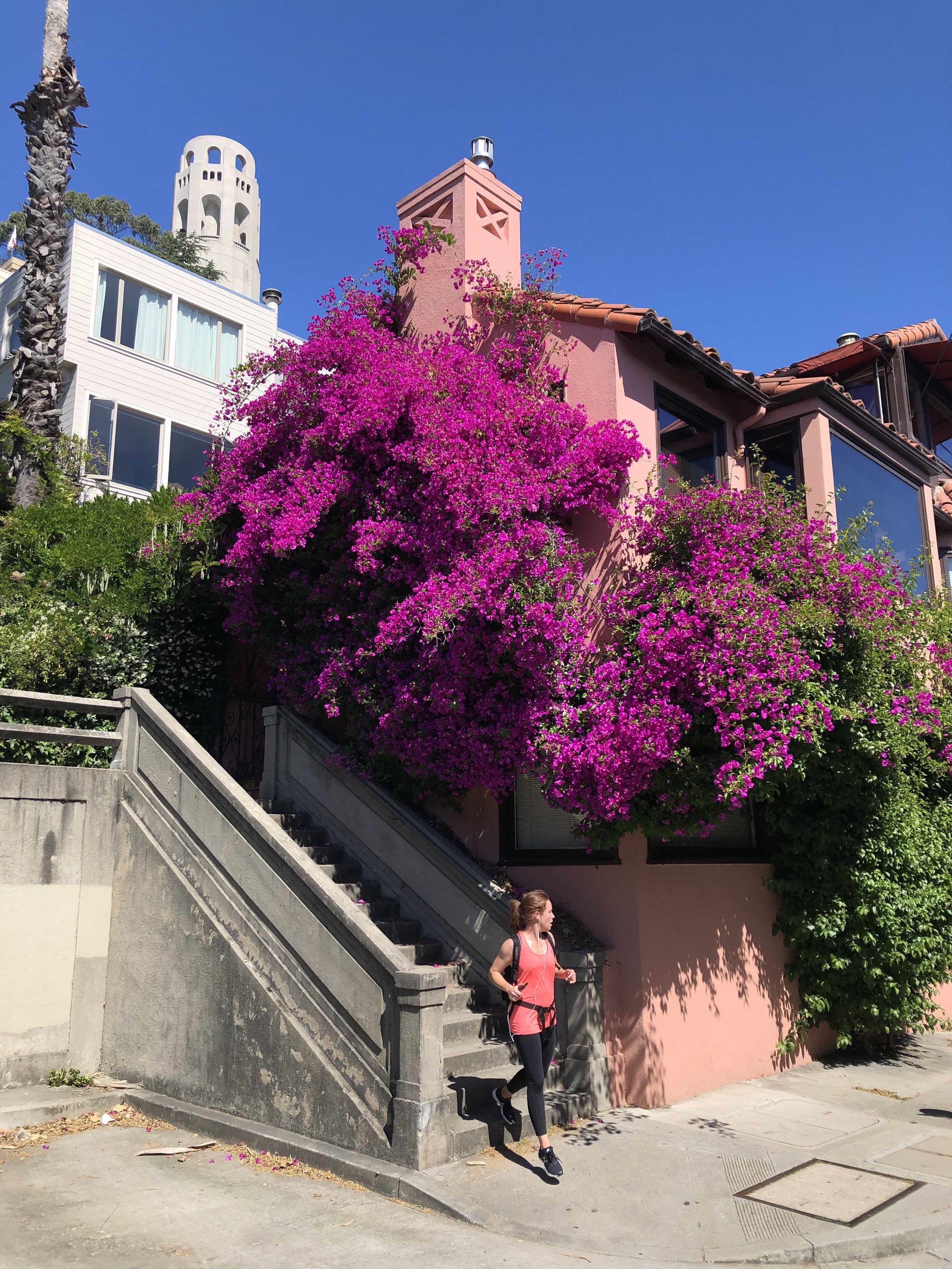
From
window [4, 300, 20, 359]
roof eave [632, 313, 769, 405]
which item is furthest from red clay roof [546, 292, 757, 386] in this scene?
window [4, 300, 20, 359]

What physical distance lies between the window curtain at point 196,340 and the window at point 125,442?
2.00 m

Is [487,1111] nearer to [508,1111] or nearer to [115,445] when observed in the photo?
[508,1111]

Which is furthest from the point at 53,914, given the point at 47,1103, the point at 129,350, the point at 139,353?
the point at 139,353

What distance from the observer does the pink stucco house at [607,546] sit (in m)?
8.07

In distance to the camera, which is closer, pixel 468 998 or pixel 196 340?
pixel 468 998

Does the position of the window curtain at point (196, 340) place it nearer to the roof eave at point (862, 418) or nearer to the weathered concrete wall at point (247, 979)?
the weathered concrete wall at point (247, 979)

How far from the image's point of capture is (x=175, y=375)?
20.5 metres

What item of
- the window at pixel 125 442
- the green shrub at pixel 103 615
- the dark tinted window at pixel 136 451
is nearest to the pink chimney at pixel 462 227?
the green shrub at pixel 103 615

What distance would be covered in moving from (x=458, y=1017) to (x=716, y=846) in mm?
3066

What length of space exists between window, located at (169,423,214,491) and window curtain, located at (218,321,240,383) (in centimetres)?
203

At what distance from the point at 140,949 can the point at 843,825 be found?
664 cm

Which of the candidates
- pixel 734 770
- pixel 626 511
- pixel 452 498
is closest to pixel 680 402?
pixel 626 511

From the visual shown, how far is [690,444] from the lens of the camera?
10492 mm

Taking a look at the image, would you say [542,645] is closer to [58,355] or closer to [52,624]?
[52,624]
